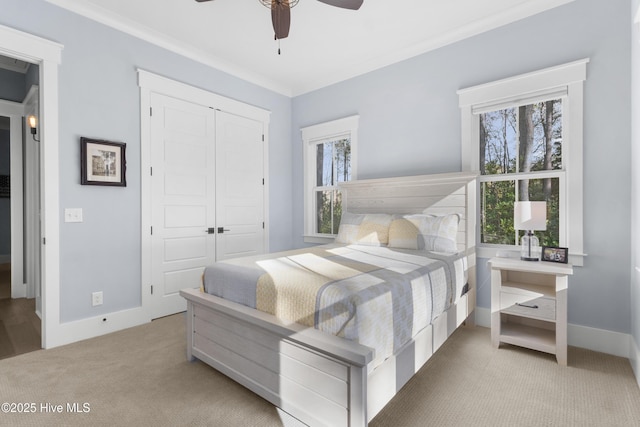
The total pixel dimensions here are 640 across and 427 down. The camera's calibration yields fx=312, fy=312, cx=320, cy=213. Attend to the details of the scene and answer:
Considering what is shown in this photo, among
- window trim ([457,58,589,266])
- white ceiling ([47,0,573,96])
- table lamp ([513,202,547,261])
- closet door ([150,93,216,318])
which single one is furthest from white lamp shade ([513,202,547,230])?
closet door ([150,93,216,318])

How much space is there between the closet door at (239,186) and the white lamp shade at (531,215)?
2.99 meters

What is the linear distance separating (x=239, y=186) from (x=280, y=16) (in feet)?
7.23

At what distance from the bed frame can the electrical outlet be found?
1.16m

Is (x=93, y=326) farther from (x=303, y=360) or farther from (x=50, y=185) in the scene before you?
(x=303, y=360)

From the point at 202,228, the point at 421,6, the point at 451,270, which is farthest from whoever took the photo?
the point at 202,228

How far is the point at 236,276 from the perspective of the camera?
2023mm

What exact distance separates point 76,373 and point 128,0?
2949mm

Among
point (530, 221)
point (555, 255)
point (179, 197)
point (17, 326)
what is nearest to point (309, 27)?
point (179, 197)

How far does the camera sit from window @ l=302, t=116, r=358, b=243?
4.23 metres

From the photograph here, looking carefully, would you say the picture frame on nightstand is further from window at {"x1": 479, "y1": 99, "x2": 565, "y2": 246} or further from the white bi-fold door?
the white bi-fold door

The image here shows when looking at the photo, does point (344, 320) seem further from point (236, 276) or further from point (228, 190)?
point (228, 190)

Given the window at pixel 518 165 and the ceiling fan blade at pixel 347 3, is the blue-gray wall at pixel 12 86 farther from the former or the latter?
the window at pixel 518 165

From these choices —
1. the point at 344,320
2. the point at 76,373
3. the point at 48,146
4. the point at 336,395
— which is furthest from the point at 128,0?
the point at 336,395

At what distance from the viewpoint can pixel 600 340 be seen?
7.95ft
